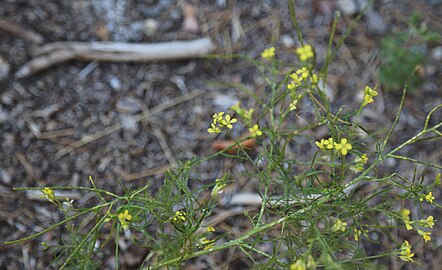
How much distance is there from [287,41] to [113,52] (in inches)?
32.3

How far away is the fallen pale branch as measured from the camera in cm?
235

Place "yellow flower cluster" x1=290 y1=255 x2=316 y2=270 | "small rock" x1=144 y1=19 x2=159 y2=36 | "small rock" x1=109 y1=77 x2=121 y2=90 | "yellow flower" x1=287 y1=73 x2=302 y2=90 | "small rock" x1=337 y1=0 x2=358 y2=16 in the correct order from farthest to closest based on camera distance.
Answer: "small rock" x1=337 y1=0 x2=358 y2=16, "small rock" x1=144 y1=19 x2=159 y2=36, "small rock" x1=109 y1=77 x2=121 y2=90, "yellow flower" x1=287 y1=73 x2=302 y2=90, "yellow flower cluster" x1=290 y1=255 x2=316 y2=270

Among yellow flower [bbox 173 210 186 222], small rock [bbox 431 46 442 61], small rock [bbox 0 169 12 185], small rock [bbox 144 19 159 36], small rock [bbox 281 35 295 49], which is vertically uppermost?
yellow flower [bbox 173 210 186 222]

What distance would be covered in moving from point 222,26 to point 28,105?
0.97 metres

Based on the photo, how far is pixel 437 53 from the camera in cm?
248

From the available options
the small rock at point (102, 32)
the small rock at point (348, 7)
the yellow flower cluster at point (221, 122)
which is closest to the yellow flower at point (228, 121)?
the yellow flower cluster at point (221, 122)

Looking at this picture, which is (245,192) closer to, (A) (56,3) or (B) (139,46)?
(B) (139,46)

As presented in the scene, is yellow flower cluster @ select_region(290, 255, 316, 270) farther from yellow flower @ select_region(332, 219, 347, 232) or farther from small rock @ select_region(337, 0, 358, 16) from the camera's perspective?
small rock @ select_region(337, 0, 358, 16)

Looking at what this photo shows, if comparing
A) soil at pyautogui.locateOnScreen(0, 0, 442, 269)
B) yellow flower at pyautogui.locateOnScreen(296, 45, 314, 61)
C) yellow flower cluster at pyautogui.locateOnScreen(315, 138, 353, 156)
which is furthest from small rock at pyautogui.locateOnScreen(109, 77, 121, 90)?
yellow flower at pyautogui.locateOnScreen(296, 45, 314, 61)

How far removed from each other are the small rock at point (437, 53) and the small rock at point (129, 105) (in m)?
1.36

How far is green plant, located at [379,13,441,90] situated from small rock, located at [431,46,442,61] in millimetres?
41

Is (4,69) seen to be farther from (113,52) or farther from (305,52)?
(305,52)

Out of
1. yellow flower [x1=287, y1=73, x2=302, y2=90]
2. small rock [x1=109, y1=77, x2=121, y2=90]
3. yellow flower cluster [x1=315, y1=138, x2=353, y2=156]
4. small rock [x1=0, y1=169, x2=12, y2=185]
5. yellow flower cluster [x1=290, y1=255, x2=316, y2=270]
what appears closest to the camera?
yellow flower cluster [x1=290, y1=255, x2=316, y2=270]

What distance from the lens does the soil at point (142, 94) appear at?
2.11 meters
